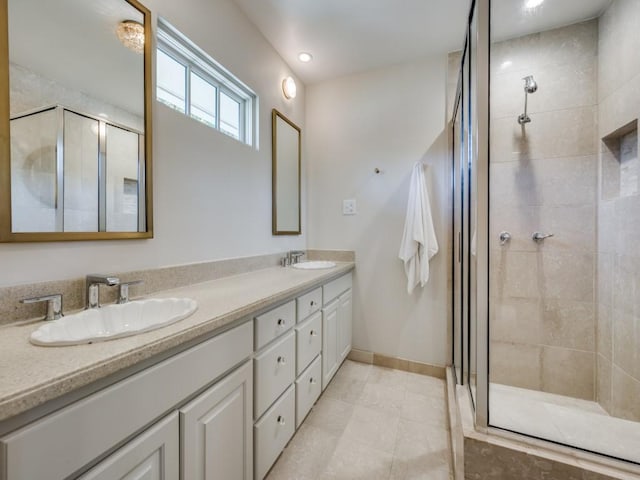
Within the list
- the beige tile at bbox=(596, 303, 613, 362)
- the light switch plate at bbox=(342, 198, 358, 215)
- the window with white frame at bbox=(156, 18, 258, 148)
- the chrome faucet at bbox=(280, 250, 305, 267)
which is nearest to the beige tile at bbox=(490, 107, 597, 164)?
the beige tile at bbox=(596, 303, 613, 362)

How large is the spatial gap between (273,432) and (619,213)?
2119mm

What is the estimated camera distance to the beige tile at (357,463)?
1310 millimetres

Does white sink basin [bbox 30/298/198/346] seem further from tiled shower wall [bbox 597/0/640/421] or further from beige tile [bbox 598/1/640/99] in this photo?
beige tile [bbox 598/1/640/99]

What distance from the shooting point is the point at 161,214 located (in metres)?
1.31

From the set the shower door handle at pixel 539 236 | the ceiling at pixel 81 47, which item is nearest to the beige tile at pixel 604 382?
the shower door handle at pixel 539 236

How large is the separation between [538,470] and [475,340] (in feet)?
1.46

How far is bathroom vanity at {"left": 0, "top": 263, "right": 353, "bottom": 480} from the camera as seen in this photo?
513mm

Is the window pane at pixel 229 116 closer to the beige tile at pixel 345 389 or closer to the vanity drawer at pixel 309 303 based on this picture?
the vanity drawer at pixel 309 303

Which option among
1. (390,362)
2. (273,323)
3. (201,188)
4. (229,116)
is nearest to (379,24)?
(229,116)

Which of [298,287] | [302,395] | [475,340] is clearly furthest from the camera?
[302,395]

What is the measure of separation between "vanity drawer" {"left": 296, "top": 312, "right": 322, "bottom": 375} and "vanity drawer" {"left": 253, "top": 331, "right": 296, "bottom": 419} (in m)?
0.05

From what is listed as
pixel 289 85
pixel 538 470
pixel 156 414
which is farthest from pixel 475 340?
pixel 289 85

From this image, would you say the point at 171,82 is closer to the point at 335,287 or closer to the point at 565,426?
the point at 335,287

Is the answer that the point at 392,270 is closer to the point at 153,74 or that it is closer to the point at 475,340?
the point at 475,340
